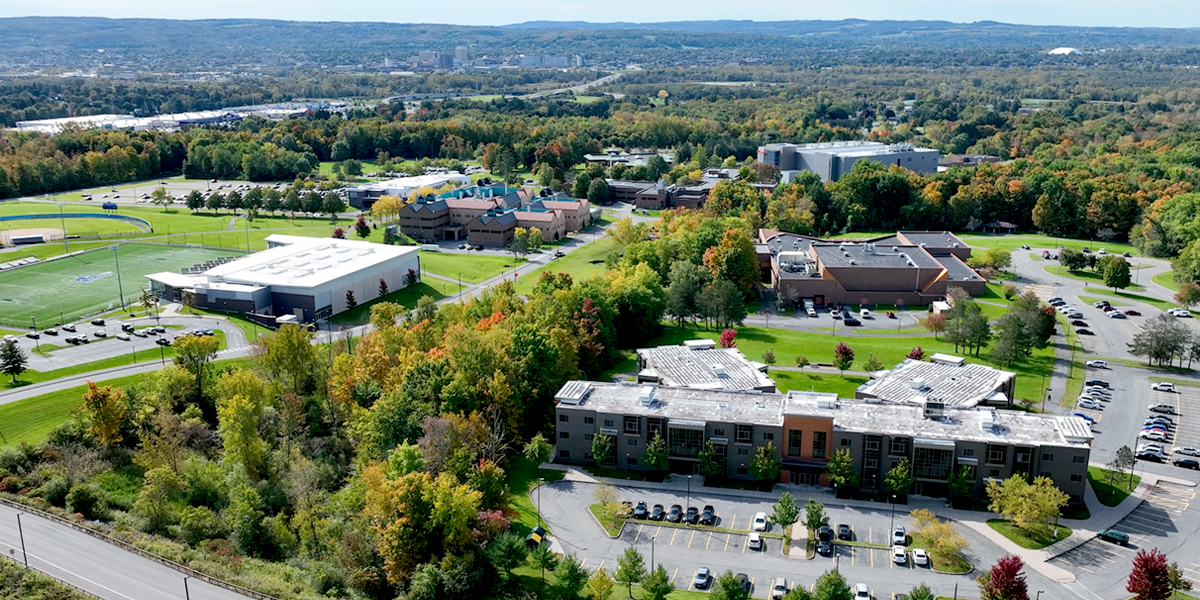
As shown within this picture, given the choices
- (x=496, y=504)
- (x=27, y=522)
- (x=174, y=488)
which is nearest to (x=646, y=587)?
(x=496, y=504)

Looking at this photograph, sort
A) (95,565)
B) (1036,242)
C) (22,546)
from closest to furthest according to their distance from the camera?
(95,565) < (22,546) < (1036,242)

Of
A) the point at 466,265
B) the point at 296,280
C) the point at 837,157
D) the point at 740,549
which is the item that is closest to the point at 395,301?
the point at 296,280

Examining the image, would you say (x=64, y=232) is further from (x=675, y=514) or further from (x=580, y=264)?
(x=675, y=514)

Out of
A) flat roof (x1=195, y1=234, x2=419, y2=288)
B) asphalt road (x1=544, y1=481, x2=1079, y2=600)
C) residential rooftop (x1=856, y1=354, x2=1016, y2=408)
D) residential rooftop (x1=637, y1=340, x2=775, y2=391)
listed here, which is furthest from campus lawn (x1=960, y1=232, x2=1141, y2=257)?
asphalt road (x1=544, y1=481, x2=1079, y2=600)

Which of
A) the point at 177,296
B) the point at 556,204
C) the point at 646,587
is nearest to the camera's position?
the point at 646,587

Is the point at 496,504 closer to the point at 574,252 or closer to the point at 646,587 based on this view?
the point at 646,587

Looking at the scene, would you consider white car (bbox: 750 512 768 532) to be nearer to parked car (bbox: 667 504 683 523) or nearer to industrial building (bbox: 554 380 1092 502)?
parked car (bbox: 667 504 683 523)
